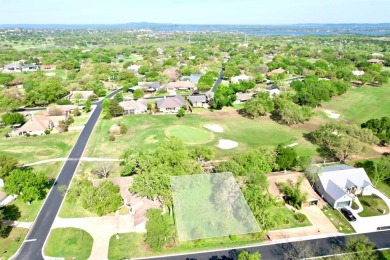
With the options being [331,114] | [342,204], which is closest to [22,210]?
[342,204]

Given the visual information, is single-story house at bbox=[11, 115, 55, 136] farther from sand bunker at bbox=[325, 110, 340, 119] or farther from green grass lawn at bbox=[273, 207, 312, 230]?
sand bunker at bbox=[325, 110, 340, 119]

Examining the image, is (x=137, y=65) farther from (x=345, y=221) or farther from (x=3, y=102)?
(x=345, y=221)

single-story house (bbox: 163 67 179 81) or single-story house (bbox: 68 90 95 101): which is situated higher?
single-story house (bbox: 163 67 179 81)

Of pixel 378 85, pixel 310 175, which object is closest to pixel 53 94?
pixel 310 175

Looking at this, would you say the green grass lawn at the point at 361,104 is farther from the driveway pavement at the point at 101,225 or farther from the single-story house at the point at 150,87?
the driveway pavement at the point at 101,225

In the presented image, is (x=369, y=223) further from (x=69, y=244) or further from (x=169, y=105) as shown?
(x=169, y=105)

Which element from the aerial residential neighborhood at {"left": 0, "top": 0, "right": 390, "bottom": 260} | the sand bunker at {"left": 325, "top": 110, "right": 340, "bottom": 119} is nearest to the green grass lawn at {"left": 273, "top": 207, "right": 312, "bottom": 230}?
the aerial residential neighborhood at {"left": 0, "top": 0, "right": 390, "bottom": 260}
